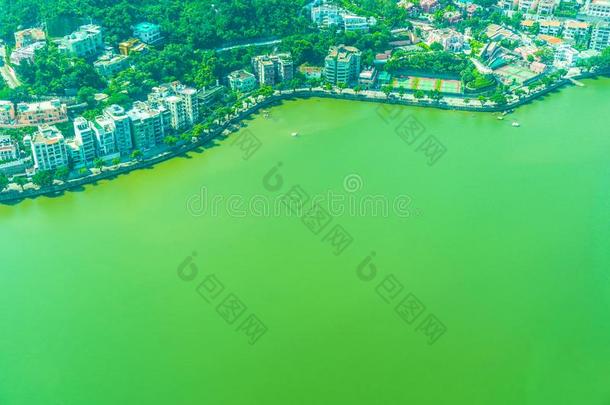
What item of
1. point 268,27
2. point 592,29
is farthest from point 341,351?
point 592,29

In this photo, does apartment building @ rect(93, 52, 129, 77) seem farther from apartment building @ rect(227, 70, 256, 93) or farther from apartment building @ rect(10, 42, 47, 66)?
apartment building @ rect(227, 70, 256, 93)

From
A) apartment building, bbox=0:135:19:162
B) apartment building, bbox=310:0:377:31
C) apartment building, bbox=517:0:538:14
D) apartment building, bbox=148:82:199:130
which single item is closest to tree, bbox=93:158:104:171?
apartment building, bbox=0:135:19:162

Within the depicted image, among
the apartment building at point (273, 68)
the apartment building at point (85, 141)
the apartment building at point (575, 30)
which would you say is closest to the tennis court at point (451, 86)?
the apartment building at point (273, 68)

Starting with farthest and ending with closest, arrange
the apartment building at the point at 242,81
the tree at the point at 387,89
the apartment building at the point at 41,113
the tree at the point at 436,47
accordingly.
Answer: the tree at the point at 436,47 < the apartment building at the point at 242,81 < the tree at the point at 387,89 < the apartment building at the point at 41,113

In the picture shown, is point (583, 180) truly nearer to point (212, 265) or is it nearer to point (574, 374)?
point (574, 374)

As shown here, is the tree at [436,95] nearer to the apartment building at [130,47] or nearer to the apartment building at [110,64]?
the apartment building at [130,47]

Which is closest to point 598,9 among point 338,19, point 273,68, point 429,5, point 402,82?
point 429,5
